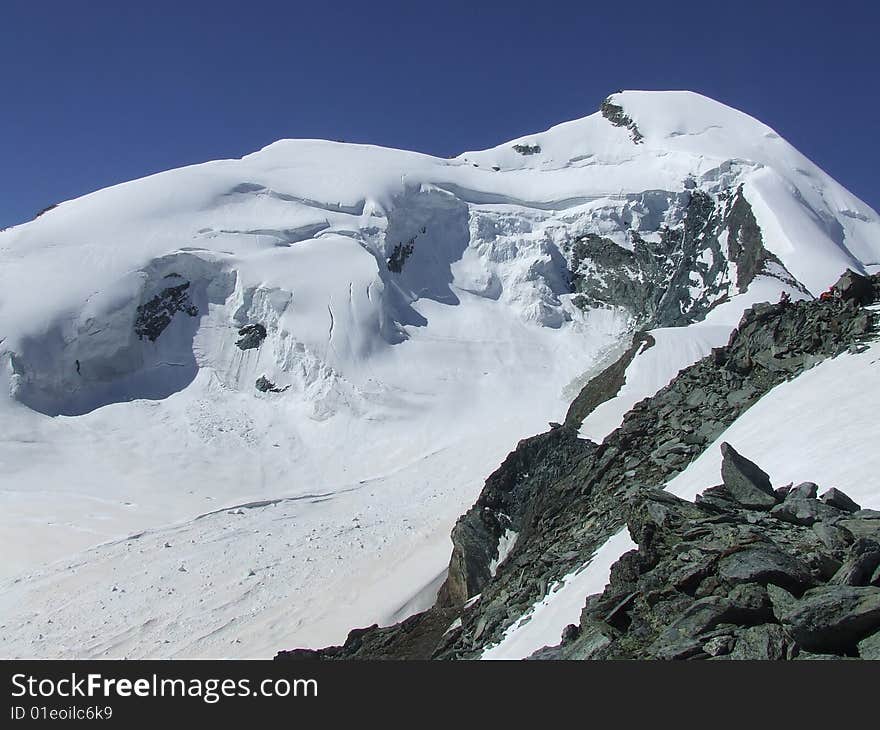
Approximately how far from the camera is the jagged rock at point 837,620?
5.93 meters

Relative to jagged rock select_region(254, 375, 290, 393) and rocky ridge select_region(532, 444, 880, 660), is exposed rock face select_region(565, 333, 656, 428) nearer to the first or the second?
jagged rock select_region(254, 375, 290, 393)

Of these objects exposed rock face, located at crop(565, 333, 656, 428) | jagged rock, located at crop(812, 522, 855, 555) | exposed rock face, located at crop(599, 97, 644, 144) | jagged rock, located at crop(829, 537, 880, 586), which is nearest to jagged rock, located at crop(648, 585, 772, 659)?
jagged rock, located at crop(829, 537, 880, 586)

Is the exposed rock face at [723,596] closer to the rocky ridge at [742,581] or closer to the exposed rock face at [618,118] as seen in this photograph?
the rocky ridge at [742,581]

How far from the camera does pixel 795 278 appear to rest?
44.6 metres

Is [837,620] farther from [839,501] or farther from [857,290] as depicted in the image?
[857,290]

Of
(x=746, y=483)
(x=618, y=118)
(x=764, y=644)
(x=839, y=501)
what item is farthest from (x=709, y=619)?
(x=618, y=118)

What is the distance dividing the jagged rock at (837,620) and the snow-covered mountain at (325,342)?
1679 centimetres

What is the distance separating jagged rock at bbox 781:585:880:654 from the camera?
5.93m

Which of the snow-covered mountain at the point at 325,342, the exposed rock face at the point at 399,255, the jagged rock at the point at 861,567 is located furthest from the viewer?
the exposed rock face at the point at 399,255

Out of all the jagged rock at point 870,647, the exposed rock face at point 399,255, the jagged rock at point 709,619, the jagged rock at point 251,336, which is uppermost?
the exposed rock face at point 399,255

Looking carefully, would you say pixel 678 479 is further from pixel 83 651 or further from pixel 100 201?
pixel 100 201

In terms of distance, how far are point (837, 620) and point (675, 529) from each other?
2870 mm

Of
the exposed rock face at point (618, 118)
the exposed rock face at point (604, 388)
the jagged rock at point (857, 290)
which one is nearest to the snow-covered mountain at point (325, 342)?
the exposed rock face at point (604, 388)

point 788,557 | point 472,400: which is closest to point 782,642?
point 788,557
